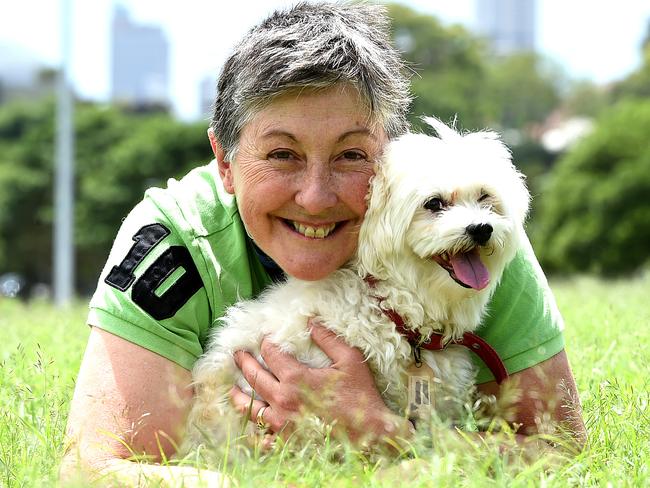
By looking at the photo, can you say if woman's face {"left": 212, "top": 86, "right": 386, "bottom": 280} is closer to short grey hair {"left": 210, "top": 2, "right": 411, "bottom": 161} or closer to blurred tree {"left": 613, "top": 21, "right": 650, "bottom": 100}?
short grey hair {"left": 210, "top": 2, "right": 411, "bottom": 161}

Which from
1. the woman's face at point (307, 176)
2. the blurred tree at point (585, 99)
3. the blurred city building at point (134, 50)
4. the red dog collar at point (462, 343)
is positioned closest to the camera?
the woman's face at point (307, 176)

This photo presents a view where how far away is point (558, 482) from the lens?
8.04 ft

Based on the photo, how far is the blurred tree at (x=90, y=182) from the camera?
35906 mm

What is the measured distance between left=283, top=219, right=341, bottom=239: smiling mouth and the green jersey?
27 cm

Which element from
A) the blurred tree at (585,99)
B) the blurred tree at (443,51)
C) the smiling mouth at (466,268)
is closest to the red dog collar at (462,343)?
the smiling mouth at (466,268)

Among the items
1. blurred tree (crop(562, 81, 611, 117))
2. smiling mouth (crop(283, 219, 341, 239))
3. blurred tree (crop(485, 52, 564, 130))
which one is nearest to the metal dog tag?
smiling mouth (crop(283, 219, 341, 239))

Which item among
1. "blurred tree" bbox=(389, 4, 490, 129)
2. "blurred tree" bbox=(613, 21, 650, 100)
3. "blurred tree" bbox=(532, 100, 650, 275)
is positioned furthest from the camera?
"blurred tree" bbox=(389, 4, 490, 129)

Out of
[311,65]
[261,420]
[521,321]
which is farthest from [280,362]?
[311,65]

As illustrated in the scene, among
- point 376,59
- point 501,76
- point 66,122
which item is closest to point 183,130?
point 66,122

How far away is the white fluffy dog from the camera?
2.93 metres

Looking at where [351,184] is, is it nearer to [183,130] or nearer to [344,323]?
[344,323]

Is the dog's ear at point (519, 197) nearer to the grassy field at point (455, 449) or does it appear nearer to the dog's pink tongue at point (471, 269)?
the dog's pink tongue at point (471, 269)

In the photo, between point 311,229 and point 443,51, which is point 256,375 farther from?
point 443,51

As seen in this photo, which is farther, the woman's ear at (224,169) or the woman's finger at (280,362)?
the woman's ear at (224,169)
